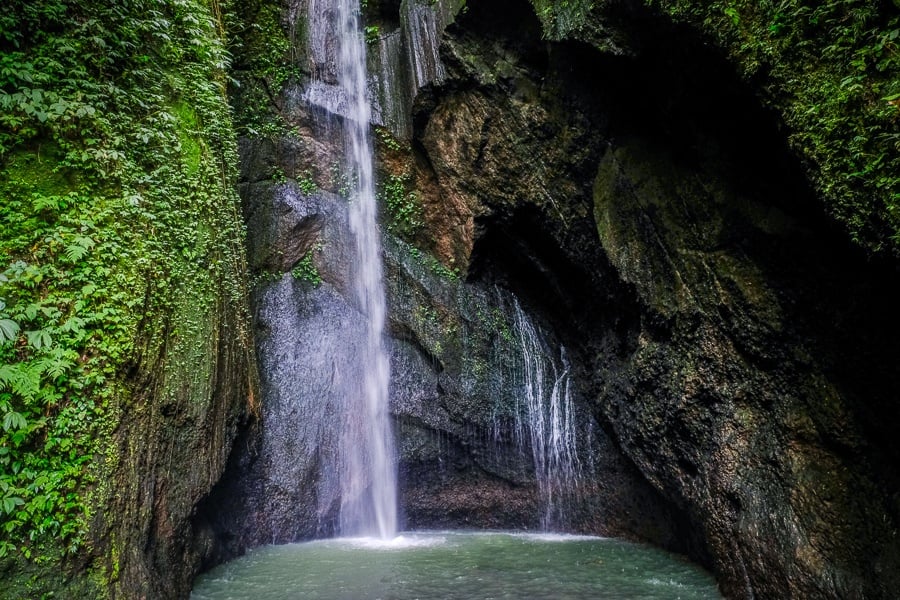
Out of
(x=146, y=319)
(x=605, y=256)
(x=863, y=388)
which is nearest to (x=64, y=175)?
(x=146, y=319)

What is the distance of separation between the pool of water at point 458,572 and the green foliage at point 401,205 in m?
5.00

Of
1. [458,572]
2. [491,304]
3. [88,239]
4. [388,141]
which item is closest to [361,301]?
[491,304]

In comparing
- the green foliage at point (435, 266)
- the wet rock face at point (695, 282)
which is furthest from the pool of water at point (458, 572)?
the green foliage at point (435, 266)

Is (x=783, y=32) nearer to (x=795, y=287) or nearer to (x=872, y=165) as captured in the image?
(x=872, y=165)

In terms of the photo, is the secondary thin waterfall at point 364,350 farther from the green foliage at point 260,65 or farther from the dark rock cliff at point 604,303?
the green foliage at point 260,65

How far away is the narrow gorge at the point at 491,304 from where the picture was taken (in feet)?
15.7

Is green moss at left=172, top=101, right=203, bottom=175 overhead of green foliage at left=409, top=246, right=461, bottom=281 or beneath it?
overhead

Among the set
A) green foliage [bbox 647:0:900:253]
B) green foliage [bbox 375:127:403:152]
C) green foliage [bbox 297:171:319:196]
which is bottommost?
green foliage [bbox 647:0:900:253]

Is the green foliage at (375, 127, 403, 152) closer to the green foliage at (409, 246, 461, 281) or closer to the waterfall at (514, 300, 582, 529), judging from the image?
the green foliage at (409, 246, 461, 281)

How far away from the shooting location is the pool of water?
5535 millimetres

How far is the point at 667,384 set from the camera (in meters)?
6.94

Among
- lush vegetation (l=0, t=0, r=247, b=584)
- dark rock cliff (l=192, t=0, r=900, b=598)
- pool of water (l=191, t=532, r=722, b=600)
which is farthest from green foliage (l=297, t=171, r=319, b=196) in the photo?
pool of water (l=191, t=532, r=722, b=600)

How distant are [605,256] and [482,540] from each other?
14.0 feet

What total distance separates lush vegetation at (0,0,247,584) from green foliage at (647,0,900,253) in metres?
5.74
